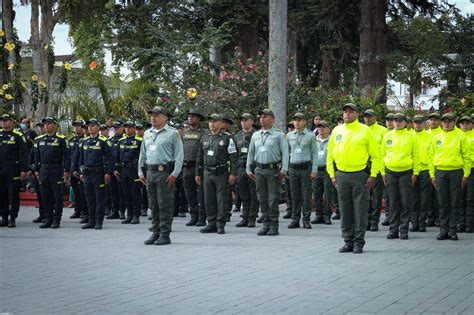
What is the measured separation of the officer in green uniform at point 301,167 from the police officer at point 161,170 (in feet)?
10.8

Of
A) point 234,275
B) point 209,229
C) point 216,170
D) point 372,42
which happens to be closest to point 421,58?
point 372,42

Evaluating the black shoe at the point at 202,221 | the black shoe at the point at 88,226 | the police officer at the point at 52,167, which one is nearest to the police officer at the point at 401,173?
the black shoe at the point at 202,221

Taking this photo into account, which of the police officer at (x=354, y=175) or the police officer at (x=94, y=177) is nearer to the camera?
the police officer at (x=354, y=175)

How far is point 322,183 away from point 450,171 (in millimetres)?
3535

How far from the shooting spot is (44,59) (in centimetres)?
3281

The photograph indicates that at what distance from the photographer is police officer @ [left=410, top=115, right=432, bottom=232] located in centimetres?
1464

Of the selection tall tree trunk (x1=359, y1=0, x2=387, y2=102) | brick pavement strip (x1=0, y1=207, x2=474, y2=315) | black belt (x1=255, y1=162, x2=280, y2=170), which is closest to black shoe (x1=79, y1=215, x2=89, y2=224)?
brick pavement strip (x1=0, y1=207, x2=474, y2=315)

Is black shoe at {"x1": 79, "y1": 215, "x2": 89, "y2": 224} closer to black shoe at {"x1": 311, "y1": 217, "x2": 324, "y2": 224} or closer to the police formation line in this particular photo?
the police formation line

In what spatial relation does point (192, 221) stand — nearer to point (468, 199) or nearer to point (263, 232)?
point (263, 232)

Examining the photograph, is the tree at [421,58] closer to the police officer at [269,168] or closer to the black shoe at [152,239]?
the police officer at [269,168]

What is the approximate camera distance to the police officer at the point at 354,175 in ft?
38.1

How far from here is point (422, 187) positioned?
14961mm

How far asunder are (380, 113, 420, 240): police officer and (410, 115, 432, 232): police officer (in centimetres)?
106

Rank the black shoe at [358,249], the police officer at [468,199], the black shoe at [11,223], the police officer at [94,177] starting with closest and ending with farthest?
the black shoe at [358,249] < the police officer at [468,199] < the police officer at [94,177] < the black shoe at [11,223]
